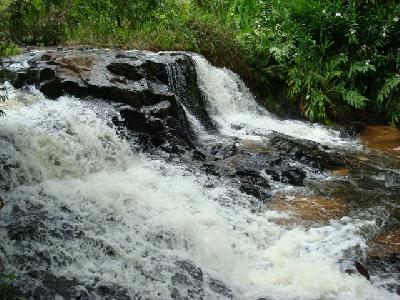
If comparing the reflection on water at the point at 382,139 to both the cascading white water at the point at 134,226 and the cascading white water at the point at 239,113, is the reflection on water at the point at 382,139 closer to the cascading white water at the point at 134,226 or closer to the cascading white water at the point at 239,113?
the cascading white water at the point at 239,113

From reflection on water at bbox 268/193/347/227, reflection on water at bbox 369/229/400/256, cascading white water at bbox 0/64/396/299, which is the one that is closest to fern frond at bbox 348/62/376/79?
reflection on water at bbox 268/193/347/227

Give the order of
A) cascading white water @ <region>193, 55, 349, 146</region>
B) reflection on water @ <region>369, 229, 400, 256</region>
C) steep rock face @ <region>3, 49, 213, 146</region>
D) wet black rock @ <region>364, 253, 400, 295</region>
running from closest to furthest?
wet black rock @ <region>364, 253, 400, 295</region> < reflection on water @ <region>369, 229, 400, 256</region> < steep rock face @ <region>3, 49, 213, 146</region> < cascading white water @ <region>193, 55, 349, 146</region>

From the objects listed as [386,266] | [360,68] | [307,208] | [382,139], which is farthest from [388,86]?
[386,266]

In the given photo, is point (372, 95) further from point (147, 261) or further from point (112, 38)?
point (147, 261)

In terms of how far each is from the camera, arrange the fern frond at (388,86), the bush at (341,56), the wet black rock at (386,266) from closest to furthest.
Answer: the wet black rock at (386,266) → the fern frond at (388,86) → the bush at (341,56)

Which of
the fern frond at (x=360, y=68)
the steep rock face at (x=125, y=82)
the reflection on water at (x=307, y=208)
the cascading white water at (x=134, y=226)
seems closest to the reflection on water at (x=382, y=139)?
the fern frond at (x=360, y=68)

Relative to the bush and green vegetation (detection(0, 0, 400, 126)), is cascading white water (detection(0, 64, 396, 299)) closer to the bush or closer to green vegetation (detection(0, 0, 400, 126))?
green vegetation (detection(0, 0, 400, 126))

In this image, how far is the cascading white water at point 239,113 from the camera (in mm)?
9062

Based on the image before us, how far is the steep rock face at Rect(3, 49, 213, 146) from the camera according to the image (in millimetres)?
7086

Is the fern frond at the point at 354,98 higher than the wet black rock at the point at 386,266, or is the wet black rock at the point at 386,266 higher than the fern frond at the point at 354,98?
the fern frond at the point at 354,98

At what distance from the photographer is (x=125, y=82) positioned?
7.55 m

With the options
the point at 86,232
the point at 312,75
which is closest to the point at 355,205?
the point at 86,232

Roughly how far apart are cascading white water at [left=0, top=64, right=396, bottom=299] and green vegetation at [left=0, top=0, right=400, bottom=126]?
3.33 meters

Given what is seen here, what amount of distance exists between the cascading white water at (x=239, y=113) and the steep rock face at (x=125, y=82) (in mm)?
1149
